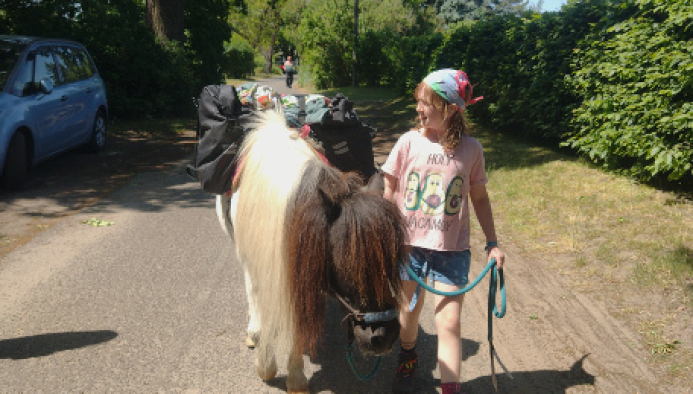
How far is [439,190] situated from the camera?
304 centimetres

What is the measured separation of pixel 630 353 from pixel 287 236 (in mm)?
2625

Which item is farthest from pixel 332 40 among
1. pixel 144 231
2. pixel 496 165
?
pixel 144 231

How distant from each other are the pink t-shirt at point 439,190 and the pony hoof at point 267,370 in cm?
114

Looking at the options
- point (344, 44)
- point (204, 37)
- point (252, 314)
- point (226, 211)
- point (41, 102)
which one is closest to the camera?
point (252, 314)

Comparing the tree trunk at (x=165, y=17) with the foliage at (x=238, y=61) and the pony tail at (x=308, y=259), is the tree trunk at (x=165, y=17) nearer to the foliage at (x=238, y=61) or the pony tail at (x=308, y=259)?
the pony tail at (x=308, y=259)

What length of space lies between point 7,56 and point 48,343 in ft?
19.3

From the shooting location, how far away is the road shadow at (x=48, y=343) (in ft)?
12.8

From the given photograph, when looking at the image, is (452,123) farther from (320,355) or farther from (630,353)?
(630,353)

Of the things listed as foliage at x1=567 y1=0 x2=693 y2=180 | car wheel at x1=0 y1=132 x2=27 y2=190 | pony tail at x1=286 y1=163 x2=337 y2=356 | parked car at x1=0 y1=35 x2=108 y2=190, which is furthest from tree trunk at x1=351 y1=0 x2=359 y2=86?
pony tail at x1=286 y1=163 x2=337 y2=356

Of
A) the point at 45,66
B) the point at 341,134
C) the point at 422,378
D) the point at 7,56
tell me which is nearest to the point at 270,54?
the point at 45,66

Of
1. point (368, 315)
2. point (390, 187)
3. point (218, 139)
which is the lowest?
point (368, 315)

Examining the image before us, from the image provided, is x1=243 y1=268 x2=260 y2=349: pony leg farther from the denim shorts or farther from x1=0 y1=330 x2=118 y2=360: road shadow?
x1=0 y1=330 x2=118 y2=360: road shadow

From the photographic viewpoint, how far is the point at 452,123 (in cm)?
301

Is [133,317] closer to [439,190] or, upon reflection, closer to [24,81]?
[439,190]
